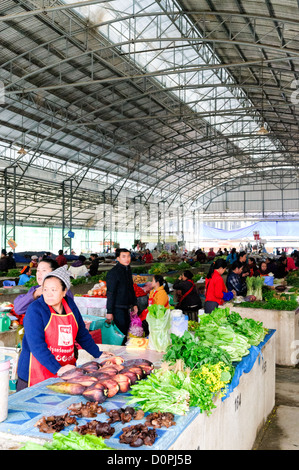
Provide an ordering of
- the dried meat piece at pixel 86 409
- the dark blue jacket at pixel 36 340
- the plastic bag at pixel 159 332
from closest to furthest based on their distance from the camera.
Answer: the dried meat piece at pixel 86 409
the dark blue jacket at pixel 36 340
the plastic bag at pixel 159 332

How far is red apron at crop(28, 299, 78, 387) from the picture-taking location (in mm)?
2689

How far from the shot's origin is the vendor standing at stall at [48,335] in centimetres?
262

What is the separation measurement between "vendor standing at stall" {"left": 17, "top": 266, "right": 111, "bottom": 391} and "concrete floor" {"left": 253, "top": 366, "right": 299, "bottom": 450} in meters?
2.01

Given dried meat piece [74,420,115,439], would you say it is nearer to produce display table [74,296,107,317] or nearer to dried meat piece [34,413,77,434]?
dried meat piece [34,413,77,434]

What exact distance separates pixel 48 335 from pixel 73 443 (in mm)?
1128

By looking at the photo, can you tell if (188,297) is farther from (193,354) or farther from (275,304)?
(193,354)

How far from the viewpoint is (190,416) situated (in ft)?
6.91

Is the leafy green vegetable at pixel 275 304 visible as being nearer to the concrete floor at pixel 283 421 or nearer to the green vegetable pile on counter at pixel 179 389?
the concrete floor at pixel 283 421

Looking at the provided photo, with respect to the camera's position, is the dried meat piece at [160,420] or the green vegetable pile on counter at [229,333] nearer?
the dried meat piece at [160,420]

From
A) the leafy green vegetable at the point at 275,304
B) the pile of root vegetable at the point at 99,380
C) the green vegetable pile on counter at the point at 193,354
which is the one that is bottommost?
the leafy green vegetable at the point at 275,304

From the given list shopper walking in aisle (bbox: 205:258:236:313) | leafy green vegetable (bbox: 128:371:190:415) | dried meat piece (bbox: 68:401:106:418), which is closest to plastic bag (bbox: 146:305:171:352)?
leafy green vegetable (bbox: 128:371:190:415)

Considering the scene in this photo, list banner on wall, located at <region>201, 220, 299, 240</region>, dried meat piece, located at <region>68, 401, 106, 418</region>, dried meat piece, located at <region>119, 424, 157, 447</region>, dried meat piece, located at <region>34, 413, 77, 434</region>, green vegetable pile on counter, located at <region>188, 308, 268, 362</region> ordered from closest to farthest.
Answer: dried meat piece, located at <region>119, 424, 157, 447</region> < dried meat piece, located at <region>34, 413, 77, 434</region> < dried meat piece, located at <region>68, 401, 106, 418</region> < green vegetable pile on counter, located at <region>188, 308, 268, 362</region> < banner on wall, located at <region>201, 220, 299, 240</region>

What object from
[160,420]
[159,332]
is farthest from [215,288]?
[160,420]

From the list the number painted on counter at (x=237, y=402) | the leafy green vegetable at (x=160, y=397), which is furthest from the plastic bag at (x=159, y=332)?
the leafy green vegetable at (x=160, y=397)
